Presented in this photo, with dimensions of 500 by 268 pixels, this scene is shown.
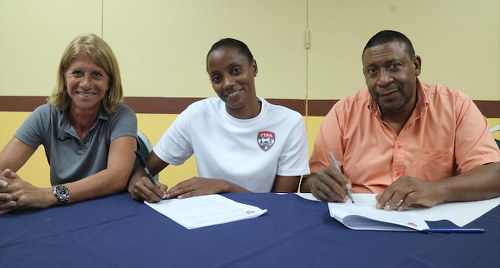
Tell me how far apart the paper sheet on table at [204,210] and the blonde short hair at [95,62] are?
29.2 inches

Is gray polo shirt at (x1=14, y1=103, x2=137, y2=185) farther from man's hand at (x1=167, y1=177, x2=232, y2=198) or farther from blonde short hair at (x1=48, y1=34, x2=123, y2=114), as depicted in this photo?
man's hand at (x1=167, y1=177, x2=232, y2=198)

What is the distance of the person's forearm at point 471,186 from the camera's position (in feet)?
3.54

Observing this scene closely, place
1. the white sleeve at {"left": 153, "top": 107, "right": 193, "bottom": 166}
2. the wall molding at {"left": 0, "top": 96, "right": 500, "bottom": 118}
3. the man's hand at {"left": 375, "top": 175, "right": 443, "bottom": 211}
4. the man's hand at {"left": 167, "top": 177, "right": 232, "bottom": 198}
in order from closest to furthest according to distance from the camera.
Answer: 1. the man's hand at {"left": 375, "top": 175, "right": 443, "bottom": 211}
2. the man's hand at {"left": 167, "top": 177, "right": 232, "bottom": 198}
3. the white sleeve at {"left": 153, "top": 107, "right": 193, "bottom": 166}
4. the wall molding at {"left": 0, "top": 96, "right": 500, "bottom": 118}

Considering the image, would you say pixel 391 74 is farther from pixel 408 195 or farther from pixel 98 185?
pixel 98 185

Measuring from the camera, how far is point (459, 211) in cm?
100

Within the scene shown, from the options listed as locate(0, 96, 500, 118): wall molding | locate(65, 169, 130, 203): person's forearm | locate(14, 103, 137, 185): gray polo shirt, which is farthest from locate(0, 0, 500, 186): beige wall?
locate(65, 169, 130, 203): person's forearm

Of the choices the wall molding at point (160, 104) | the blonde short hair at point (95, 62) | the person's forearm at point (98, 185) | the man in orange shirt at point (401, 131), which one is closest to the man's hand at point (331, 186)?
the man in orange shirt at point (401, 131)

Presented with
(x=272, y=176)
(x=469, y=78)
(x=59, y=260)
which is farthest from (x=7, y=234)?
(x=469, y=78)

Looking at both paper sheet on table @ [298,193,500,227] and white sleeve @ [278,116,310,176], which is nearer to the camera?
paper sheet on table @ [298,193,500,227]

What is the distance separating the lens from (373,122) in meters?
1.54

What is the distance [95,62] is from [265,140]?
853 mm

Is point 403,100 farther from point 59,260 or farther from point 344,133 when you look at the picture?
point 59,260

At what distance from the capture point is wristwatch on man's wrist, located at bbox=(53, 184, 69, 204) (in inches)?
43.7

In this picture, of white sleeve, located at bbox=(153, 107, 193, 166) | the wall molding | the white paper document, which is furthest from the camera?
the wall molding
